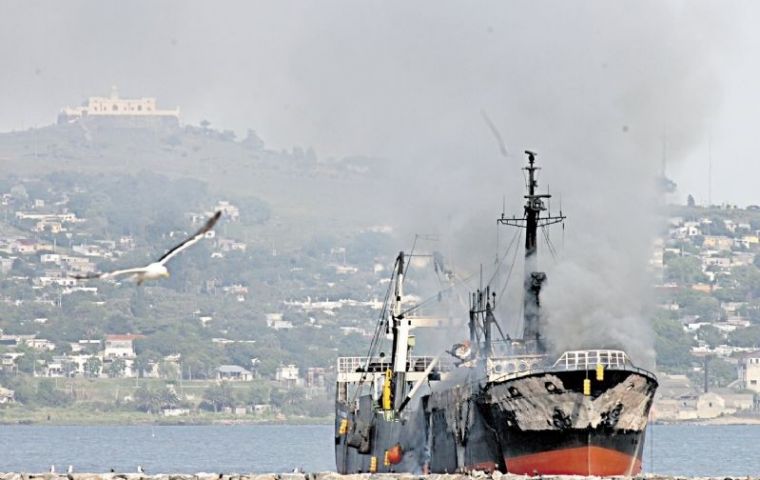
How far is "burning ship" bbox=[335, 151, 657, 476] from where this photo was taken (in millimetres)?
60125

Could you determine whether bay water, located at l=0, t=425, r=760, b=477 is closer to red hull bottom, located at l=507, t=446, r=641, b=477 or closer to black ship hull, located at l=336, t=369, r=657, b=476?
black ship hull, located at l=336, t=369, r=657, b=476

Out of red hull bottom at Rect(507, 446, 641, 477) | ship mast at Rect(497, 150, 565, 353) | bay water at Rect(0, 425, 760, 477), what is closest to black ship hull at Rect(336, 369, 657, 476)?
red hull bottom at Rect(507, 446, 641, 477)

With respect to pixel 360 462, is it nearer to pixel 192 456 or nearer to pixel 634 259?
pixel 634 259

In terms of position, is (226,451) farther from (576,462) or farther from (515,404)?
(576,462)

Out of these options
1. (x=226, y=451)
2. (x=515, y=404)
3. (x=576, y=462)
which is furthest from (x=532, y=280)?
(x=226, y=451)

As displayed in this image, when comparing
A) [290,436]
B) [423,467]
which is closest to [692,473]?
[423,467]

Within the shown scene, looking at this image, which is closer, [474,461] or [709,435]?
[474,461]

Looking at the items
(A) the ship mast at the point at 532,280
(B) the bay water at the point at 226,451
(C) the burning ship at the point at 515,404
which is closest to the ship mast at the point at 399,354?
(C) the burning ship at the point at 515,404

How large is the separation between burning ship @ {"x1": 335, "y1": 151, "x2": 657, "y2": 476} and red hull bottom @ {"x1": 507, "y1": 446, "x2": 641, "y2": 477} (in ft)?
0.09

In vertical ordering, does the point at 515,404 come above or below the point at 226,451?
above

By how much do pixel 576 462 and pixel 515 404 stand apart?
2.51 m

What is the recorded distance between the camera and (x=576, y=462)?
60219 mm

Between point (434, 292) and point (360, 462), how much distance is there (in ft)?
54.5

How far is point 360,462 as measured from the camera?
266 ft
